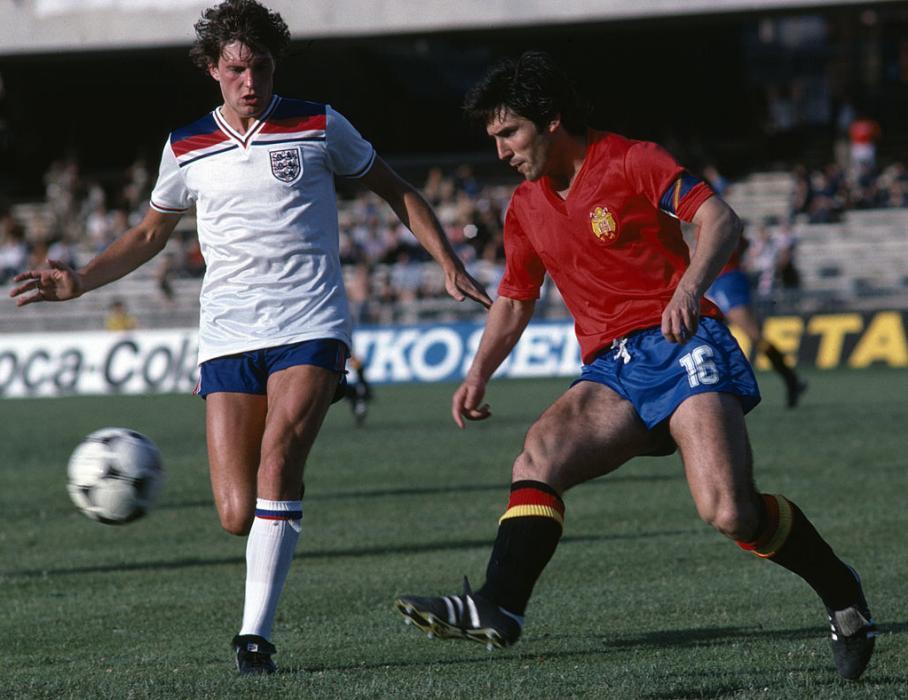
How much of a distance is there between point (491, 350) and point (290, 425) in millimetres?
781

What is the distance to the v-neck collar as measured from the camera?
237 inches

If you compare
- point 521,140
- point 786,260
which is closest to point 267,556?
point 521,140

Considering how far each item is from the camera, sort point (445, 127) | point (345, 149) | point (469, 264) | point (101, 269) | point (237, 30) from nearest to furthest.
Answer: point (237, 30) → point (345, 149) → point (101, 269) → point (469, 264) → point (445, 127)

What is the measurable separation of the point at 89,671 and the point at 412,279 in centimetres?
2260

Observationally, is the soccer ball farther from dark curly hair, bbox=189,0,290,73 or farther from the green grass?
dark curly hair, bbox=189,0,290,73

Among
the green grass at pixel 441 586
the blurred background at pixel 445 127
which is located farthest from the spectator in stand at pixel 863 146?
the green grass at pixel 441 586

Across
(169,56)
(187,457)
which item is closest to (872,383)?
(187,457)

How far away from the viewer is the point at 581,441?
532 centimetres

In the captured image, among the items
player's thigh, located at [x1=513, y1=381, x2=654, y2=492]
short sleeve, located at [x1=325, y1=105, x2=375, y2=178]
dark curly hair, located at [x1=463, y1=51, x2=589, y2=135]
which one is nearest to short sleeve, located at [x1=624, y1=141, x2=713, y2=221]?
dark curly hair, located at [x1=463, y1=51, x2=589, y2=135]

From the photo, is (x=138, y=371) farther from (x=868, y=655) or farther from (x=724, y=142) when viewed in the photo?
(x=868, y=655)

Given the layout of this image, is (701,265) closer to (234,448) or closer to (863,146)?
(234,448)

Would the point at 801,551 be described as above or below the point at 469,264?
below

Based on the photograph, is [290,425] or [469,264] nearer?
[290,425]

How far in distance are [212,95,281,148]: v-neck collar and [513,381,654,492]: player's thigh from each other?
1.59 metres
